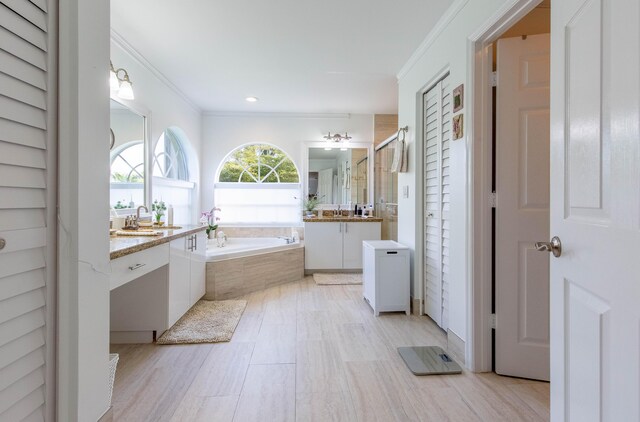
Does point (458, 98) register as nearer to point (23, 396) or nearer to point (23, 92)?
point (23, 92)

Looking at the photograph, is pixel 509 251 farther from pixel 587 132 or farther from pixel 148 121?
pixel 148 121

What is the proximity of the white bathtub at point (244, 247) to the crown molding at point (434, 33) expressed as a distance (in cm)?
252

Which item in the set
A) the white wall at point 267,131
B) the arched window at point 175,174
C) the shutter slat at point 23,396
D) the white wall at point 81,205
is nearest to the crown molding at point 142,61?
the arched window at point 175,174

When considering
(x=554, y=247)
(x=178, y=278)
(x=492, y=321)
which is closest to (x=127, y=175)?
(x=178, y=278)

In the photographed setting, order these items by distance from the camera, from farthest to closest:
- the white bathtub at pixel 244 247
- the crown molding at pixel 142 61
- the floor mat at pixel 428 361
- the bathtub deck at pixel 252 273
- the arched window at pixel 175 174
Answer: the arched window at pixel 175 174, the white bathtub at pixel 244 247, the bathtub deck at pixel 252 273, the crown molding at pixel 142 61, the floor mat at pixel 428 361

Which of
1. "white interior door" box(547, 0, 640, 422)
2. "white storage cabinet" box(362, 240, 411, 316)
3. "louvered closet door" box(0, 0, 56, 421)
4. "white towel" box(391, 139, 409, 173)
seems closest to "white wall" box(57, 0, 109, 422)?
"louvered closet door" box(0, 0, 56, 421)

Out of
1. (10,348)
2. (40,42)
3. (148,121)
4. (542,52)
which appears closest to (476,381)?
(542,52)

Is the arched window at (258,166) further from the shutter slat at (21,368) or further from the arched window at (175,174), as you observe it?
the shutter slat at (21,368)

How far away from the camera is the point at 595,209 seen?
0.99 metres

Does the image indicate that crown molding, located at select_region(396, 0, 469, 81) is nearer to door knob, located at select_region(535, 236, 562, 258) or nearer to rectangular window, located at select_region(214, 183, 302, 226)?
door knob, located at select_region(535, 236, 562, 258)

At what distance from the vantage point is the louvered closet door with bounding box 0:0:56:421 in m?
0.82

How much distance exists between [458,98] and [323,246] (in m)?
2.98

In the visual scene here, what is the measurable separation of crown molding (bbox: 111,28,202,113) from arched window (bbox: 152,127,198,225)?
0.45 meters

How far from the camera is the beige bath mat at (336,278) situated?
174 inches
